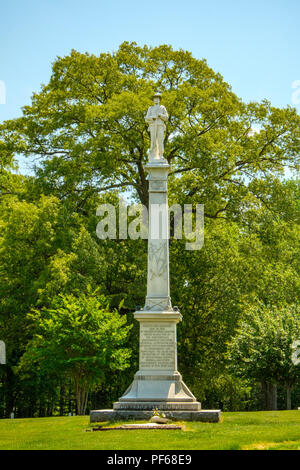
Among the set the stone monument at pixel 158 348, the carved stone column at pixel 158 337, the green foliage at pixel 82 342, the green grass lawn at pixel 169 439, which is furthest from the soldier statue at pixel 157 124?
Answer: the green grass lawn at pixel 169 439

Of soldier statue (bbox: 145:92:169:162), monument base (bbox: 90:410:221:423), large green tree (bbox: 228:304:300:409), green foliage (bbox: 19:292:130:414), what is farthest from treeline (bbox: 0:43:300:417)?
monument base (bbox: 90:410:221:423)

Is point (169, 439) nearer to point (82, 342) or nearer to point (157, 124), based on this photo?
point (82, 342)

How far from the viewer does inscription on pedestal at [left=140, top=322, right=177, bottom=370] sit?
1509 centimetres

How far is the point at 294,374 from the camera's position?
22031 mm

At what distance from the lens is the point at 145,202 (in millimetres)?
26500

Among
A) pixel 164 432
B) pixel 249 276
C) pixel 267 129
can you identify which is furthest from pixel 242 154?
pixel 164 432

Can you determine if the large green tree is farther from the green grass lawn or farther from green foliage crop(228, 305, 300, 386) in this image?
the green grass lawn

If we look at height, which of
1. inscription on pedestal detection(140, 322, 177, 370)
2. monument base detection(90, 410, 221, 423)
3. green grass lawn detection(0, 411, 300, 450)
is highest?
inscription on pedestal detection(140, 322, 177, 370)

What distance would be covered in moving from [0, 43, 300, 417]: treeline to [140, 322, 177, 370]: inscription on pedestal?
24.1ft

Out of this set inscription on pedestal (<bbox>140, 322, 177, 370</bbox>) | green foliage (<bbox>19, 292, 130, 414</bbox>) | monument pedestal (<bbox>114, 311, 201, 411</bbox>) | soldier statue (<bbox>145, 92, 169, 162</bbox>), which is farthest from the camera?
green foliage (<bbox>19, 292, 130, 414</bbox>)

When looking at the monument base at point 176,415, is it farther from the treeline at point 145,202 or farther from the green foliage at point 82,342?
the treeline at point 145,202

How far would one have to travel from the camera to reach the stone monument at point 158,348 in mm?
14008

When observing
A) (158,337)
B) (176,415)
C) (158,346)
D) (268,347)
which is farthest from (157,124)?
(268,347)
